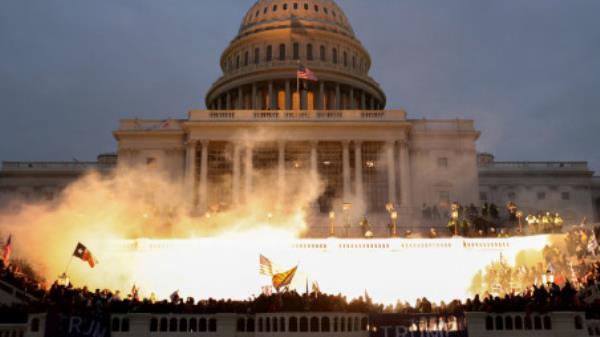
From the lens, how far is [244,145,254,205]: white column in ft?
196

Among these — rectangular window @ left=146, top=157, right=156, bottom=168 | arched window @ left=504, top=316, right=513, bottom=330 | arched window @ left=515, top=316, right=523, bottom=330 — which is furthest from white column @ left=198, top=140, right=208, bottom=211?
arched window @ left=515, top=316, right=523, bottom=330

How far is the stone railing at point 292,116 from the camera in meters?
62.5

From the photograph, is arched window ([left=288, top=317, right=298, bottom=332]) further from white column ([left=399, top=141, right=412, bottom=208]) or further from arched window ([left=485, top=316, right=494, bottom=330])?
white column ([left=399, top=141, right=412, bottom=208])

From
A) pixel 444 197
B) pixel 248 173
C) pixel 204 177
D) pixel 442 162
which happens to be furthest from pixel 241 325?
pixel 442 162

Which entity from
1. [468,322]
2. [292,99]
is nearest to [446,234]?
[468,322]

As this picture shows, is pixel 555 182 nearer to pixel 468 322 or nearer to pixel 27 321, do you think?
pixel 468 322

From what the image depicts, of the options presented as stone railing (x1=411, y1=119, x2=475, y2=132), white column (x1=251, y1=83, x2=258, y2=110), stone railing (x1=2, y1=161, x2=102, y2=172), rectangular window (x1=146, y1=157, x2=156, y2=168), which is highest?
white column (x1=251, y1=83, x2=258, y2=110)

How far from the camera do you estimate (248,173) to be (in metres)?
60.6

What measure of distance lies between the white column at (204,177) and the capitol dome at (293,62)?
1853cm

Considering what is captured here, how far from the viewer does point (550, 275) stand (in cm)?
3428

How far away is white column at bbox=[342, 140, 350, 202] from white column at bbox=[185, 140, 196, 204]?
12.6 metres

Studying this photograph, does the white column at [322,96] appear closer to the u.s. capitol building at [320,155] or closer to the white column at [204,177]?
the u.s. capitol building at [320,155]

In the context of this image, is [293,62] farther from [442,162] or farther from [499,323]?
[499,323]

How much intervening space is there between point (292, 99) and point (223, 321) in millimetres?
59161
